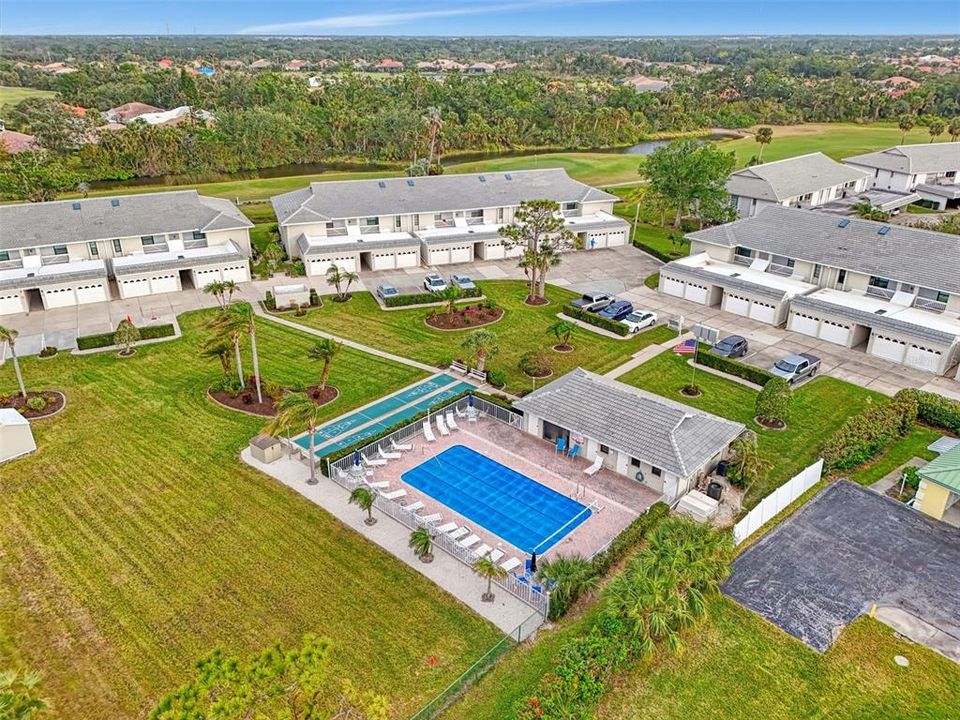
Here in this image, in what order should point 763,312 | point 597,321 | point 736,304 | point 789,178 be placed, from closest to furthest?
point 597,321 < point 763,312 < point 736,304 < point 789,178

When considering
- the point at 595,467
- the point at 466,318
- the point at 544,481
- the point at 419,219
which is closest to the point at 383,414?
the point at 544,481

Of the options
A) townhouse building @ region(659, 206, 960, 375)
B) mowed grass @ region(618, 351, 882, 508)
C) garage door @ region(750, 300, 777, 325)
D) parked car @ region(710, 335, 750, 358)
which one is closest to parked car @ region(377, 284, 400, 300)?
mowed grass @ region(618, 351, 882, 508)

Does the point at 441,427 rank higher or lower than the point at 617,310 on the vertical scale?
lower

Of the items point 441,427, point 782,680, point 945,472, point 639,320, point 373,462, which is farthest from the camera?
point 639,320

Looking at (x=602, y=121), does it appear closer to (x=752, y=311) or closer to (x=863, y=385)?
(x=752, y=311)

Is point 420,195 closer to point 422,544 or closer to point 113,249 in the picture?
point 113,249
